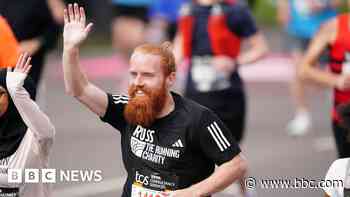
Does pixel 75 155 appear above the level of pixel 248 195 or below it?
below

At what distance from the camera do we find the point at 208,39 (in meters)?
8.80

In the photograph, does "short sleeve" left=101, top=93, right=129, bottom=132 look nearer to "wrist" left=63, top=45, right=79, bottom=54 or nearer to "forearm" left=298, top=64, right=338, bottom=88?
"wrist" left=63, top=45, right=79, bottom=54

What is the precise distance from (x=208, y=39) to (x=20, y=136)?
10.2ft

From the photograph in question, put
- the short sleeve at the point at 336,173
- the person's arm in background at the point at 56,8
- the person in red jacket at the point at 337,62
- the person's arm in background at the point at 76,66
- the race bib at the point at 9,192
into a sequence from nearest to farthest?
the person's arm in background at the point at 76,66 → the short sleeve at the point at 336,173 → the race bib at the point at 9,192 → the person in red jacket at the point at 337,62 → the person's arm in background at the point at 56,8

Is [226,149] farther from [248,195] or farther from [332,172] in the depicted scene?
[248,195]

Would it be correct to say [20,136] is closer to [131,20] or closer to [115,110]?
[115,110]

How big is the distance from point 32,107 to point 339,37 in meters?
2.87

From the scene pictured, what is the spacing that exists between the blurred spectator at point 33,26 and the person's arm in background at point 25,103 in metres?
3.70

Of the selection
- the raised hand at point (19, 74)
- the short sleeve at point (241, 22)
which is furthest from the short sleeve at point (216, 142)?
the short sleeve at point (241, 22)

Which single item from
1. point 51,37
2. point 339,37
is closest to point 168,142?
point 339,37

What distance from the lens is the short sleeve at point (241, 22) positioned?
346 inches

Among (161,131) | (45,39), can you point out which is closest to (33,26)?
(45,39)

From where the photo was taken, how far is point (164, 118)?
18.3 ft

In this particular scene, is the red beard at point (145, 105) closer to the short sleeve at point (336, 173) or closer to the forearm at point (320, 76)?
the short sleeve at point (336, 173)
